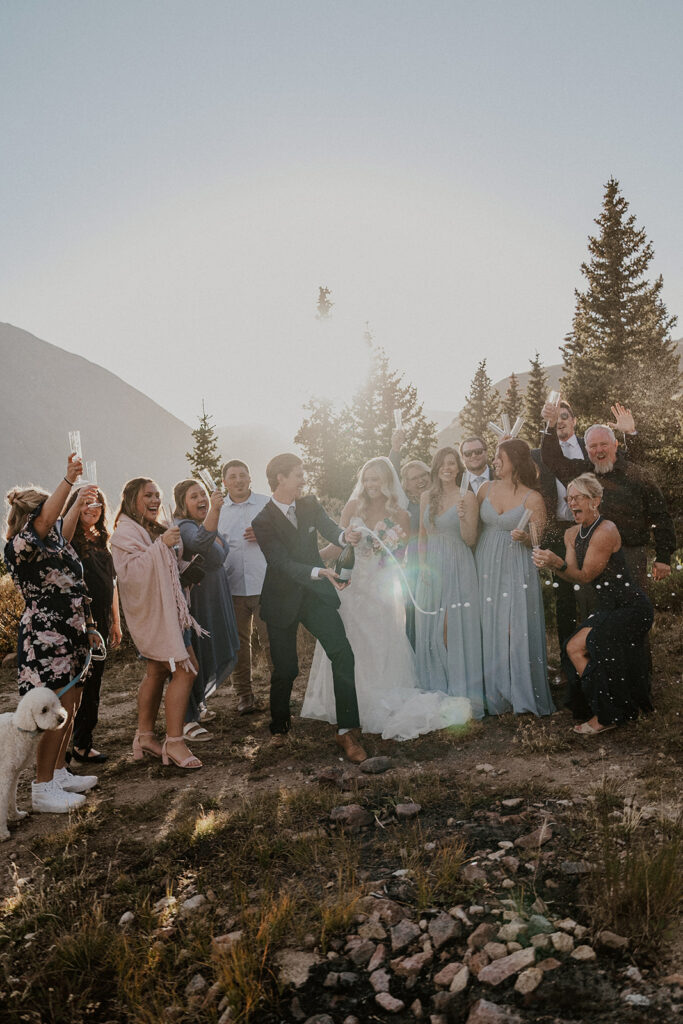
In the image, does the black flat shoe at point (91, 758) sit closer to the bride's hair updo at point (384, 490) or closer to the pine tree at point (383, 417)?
the bride's hair updo at point (384, 490)

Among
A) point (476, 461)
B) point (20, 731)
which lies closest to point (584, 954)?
point (20, 731)

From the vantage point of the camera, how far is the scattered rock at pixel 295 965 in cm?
282

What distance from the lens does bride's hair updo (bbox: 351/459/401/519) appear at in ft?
22.3

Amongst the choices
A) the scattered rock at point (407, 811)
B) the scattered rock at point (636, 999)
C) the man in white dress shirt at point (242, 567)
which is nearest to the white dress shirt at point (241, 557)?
the man in white dress shirt at point (242, 567)

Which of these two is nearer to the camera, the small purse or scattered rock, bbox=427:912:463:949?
scattered rock, bbox=427:912:463:949

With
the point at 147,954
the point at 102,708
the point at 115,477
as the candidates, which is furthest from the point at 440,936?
the point at 115,477

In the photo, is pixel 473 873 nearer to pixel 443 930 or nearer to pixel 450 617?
pixel 443 930

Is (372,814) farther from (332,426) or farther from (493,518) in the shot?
(332,426)

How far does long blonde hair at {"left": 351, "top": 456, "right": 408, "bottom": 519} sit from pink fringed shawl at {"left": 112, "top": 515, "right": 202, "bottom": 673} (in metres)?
2.13

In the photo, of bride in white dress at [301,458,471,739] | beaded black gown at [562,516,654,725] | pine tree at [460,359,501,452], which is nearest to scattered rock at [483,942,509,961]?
beaded black gown at [562,516,654,725]

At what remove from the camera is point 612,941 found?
2740 millimetres

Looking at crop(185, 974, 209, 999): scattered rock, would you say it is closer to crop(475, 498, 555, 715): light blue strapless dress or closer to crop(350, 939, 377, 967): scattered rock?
crop(350, 939, 377, 967): scattered rock

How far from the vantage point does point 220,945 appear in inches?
118

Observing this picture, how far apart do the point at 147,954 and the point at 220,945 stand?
1.07ft
